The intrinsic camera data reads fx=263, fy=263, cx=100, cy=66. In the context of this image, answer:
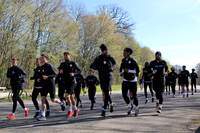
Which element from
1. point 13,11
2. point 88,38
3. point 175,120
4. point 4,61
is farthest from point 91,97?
point 88,38

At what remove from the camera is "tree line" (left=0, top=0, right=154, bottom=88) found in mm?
26016

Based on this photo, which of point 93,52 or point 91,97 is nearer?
point 91,97

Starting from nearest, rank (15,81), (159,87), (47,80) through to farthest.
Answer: (47,80) → (15,81) → (159,87)

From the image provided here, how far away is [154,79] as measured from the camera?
925cm

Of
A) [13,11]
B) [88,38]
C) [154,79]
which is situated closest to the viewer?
[154,79]

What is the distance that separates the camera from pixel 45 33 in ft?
101

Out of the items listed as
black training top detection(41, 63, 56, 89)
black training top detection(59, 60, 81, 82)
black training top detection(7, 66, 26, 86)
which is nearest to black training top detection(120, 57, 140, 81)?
black training top detection(59, 60, 81, 82)

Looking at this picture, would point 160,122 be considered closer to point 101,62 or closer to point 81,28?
point 101,62

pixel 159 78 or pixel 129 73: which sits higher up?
pixel 129 73

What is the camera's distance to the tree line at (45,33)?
26.0m

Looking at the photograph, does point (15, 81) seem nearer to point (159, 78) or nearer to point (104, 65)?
point (104, 65)

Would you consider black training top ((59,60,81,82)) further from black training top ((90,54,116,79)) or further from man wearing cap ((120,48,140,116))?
man wearing cap ((120,48,140,116))

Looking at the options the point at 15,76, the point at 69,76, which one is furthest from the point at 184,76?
the point at 15,76

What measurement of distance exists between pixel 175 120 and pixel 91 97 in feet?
15.0
